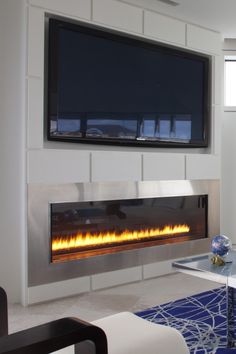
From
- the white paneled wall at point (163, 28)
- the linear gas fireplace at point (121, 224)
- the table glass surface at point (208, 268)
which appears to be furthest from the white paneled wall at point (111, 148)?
the table glass surface at point (208, 268)

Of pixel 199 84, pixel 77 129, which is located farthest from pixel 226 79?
pixel 77 129

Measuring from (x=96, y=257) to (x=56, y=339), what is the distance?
2457 mm

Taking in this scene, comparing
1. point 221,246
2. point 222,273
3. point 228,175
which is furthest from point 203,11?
point 222,273

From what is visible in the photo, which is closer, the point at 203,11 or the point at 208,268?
the point at 208,268

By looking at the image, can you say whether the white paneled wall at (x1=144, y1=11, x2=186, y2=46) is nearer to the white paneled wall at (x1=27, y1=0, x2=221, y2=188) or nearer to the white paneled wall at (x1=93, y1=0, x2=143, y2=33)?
the white paneled wall at (x1=27, y1=0, x2=221, y2=188)

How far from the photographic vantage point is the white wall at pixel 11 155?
309cm

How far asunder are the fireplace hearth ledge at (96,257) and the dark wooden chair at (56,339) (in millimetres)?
1987

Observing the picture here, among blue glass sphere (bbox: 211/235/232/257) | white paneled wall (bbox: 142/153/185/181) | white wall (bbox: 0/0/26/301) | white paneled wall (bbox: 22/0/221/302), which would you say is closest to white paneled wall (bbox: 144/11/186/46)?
white paneled wall (bbox: 22/0/221/302)

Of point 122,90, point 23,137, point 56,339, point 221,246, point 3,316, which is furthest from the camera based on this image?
point 122,90

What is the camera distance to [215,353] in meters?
2.21

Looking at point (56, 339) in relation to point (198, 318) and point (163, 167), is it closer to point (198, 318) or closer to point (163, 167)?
point (198, 318)

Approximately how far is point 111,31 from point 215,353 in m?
2.76

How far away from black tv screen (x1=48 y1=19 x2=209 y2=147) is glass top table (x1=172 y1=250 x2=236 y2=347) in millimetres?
1424

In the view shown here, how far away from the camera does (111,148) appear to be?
363cm
